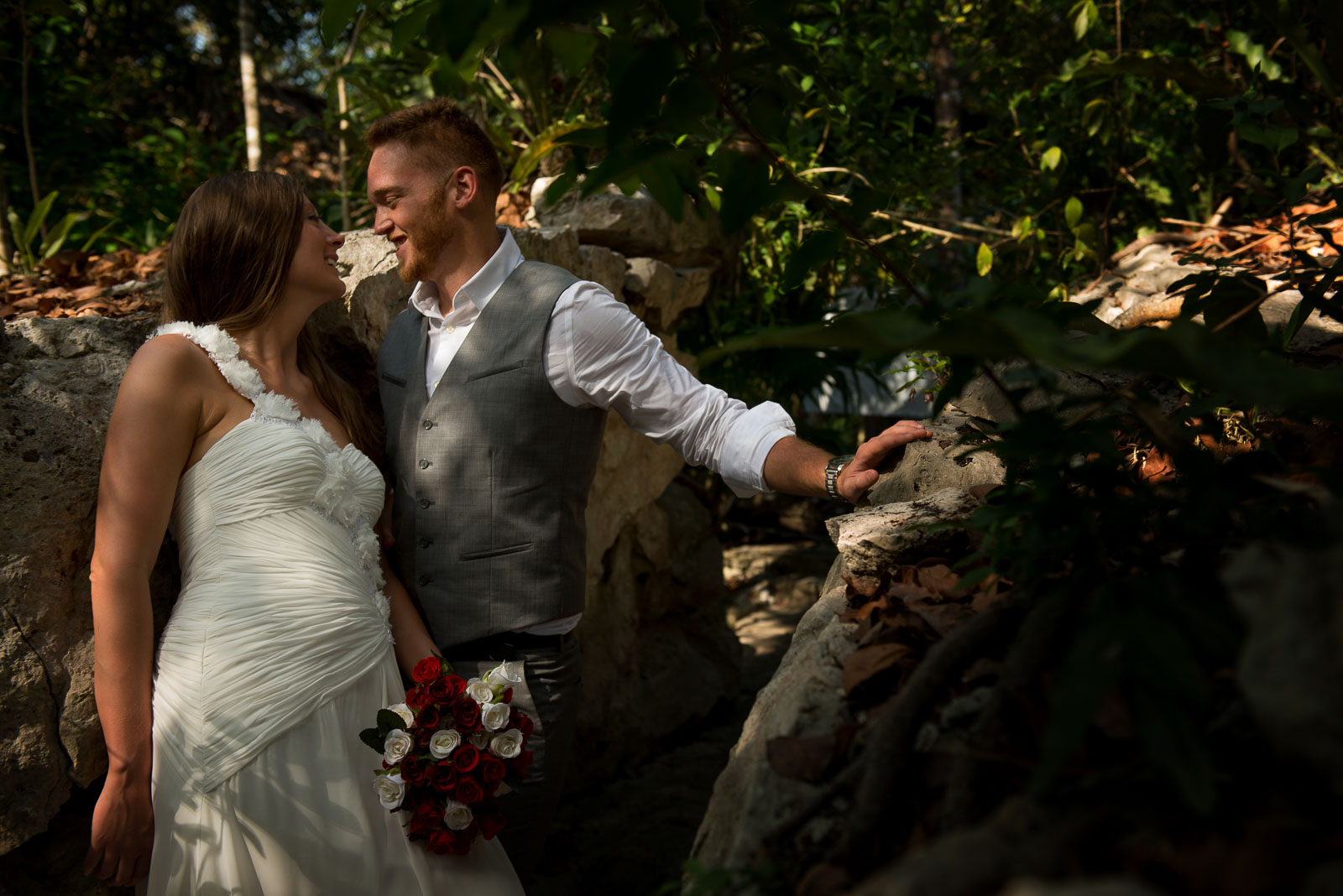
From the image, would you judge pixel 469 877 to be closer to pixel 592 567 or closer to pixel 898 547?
pixel 898 547

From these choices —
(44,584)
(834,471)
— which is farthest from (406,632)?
(834,471)

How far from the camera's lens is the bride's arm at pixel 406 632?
233 centimetres

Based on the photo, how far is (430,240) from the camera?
2.55m

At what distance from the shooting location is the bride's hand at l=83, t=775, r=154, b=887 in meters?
1.90

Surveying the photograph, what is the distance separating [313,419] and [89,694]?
857 mm

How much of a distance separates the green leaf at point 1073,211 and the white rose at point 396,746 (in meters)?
3.40

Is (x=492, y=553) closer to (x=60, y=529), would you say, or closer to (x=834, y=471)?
(x=834, y=471)

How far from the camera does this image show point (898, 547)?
148 centimetres

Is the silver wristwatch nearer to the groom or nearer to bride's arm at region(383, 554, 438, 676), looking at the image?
the groom

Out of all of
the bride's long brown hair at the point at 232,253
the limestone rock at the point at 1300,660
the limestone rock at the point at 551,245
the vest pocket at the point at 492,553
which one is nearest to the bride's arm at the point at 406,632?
the vest pocket at the point at 492,553

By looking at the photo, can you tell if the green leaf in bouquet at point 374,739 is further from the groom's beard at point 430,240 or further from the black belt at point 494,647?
the groom's beard at point 430,240

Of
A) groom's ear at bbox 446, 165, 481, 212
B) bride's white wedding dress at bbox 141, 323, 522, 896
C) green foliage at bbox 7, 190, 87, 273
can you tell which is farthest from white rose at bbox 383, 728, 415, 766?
green foliage at bbox 7, 190, 87, 273

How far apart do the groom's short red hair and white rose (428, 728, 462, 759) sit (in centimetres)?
157

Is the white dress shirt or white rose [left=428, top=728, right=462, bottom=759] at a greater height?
the white dress shirt
